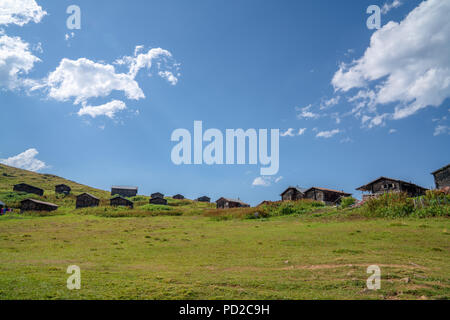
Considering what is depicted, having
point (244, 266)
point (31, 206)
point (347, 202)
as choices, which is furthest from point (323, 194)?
point (31, 206)

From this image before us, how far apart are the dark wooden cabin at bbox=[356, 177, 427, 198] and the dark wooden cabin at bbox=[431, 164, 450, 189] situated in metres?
4.61

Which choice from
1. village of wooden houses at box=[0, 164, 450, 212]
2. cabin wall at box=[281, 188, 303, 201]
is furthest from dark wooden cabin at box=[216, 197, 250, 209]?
cabin wall at box=[281, 188, 303, 201]

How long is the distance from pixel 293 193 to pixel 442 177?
3558cm

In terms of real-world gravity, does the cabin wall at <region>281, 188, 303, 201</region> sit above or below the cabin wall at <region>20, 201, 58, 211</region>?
above

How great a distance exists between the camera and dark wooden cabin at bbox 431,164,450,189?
52.8 m

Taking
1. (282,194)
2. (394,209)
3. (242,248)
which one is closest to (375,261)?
(242,248)

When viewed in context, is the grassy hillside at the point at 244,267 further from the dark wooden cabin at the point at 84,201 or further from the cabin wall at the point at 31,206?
the dark wooden cabin at the point at 84,201

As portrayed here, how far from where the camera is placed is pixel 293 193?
7856cm

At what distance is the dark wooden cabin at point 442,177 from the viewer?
52844 millimetres

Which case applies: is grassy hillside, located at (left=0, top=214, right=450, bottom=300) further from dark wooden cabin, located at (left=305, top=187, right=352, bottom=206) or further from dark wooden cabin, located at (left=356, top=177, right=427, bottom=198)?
dark wooden cabin, located at (left=305, top=187, right=352, bottom=206)

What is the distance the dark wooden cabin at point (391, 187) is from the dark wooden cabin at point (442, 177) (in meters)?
4.61

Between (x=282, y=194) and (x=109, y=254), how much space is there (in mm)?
69412
